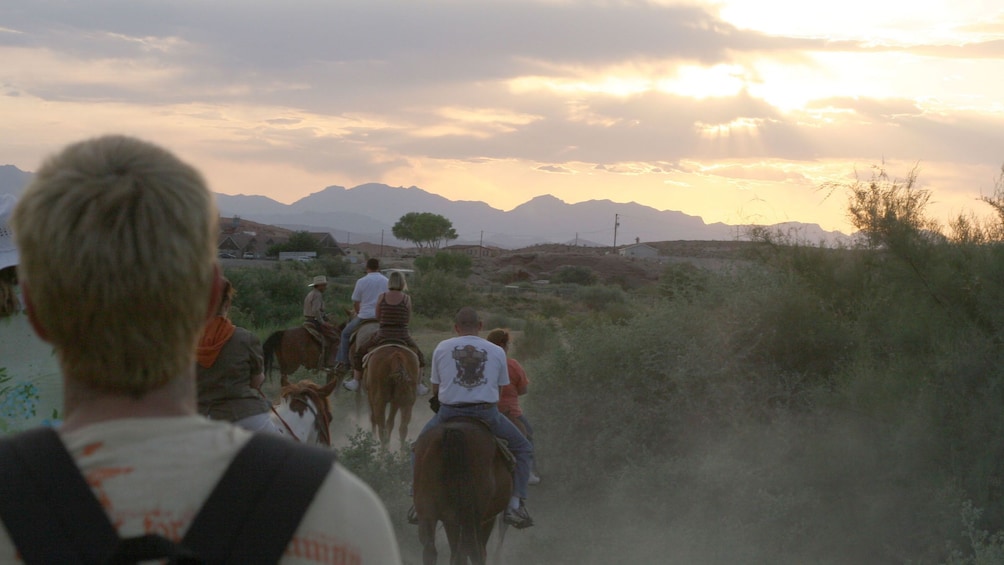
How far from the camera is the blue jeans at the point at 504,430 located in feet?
25.8

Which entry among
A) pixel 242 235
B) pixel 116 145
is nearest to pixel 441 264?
pixel 242 235

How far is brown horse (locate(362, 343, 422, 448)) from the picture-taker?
12.8m

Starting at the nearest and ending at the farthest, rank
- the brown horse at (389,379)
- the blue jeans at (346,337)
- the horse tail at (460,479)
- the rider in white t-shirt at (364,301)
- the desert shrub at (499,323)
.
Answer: the horse tail at (460,479)
the brown horse at (389,379)
the rider in white t-shirt at (364,301)
the blue jeans at (346,337)
the desert shrub at (499,323)

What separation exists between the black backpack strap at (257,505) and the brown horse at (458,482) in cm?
612

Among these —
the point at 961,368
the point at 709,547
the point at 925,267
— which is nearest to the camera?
the point at 961,368

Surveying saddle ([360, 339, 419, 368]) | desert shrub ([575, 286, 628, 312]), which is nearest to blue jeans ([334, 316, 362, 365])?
saddle ([360, 339, 419, 368])

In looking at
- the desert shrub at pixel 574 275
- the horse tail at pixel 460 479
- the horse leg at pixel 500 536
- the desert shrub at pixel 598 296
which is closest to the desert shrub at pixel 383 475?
the horse leg at pixel 500 536

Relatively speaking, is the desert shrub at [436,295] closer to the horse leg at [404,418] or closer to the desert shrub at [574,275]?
the horse leg at [404,418]

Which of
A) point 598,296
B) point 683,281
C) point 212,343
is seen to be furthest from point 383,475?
point 598,296

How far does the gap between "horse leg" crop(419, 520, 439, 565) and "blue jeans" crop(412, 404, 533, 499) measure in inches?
19.5

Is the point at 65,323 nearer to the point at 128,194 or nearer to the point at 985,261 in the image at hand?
the point at 128,194

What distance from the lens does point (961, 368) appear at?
314 inches

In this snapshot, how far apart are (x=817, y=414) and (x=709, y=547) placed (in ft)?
6.09

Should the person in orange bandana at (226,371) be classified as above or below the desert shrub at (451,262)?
above
